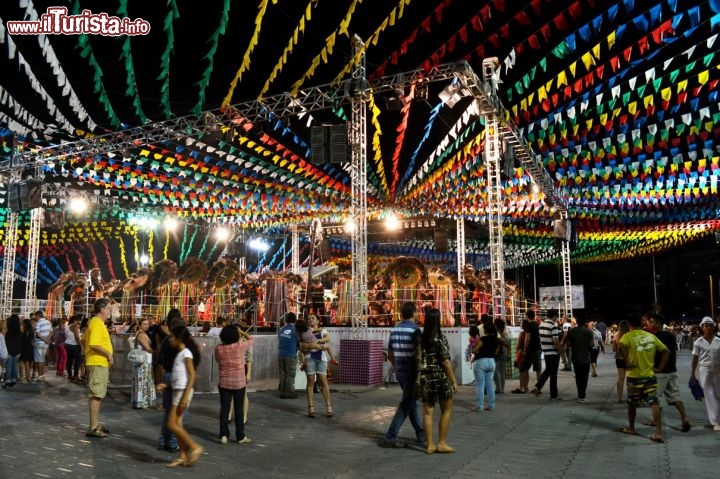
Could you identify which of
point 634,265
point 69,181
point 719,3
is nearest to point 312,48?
point 719,3

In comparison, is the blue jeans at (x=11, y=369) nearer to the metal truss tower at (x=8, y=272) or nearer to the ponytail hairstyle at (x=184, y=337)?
the ponytail hairstyle at (x=184, y=337)

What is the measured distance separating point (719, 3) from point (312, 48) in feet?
26.2

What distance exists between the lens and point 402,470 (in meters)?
5.27

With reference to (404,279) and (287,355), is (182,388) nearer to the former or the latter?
(287,355)

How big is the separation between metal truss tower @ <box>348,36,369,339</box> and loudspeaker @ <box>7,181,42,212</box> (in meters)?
11.1

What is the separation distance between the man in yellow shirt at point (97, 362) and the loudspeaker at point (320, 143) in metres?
7.21

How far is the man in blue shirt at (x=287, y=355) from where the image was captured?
957cm

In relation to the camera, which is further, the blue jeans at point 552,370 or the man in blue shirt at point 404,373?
the blue jeans at point 552,370

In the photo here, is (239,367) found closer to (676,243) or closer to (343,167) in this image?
(343,167)

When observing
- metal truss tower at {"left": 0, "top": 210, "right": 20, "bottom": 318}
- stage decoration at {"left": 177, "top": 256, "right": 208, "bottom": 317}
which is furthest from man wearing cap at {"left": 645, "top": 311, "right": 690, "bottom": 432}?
metal truss tower at {"left": 0, "top": 210, "right": 20, "bottom": 318}

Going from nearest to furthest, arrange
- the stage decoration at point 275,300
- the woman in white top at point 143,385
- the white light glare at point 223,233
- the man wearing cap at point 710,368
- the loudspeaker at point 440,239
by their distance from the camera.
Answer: the man wearing cap at point 710,368 < the woman in white top at point 143,385 < the stage decoration at point 275,300 < the loudspeaker at point 440,239 < the white light glare at point 223,233

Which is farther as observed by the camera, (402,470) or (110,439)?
(110,439)

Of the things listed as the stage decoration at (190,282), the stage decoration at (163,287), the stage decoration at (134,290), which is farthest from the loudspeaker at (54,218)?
the stage decoration at (190,282)

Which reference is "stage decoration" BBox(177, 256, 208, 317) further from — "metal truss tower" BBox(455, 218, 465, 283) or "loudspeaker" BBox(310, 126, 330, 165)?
"metal truss tower" BBox(455, 218, 465, 283)
